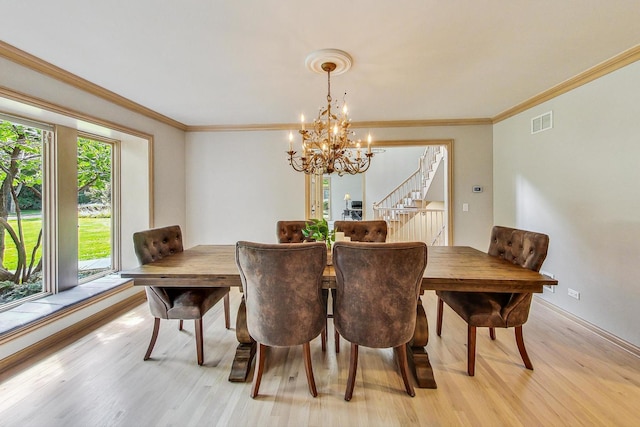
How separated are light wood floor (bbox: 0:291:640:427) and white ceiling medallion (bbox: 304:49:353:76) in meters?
2.35

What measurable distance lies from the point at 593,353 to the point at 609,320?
1.44 ft

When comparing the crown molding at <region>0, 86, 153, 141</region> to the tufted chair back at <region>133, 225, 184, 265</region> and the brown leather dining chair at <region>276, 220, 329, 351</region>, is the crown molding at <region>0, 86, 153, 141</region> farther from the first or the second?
the brown leather dining chair at <region>276, 220, 329, 351</region>

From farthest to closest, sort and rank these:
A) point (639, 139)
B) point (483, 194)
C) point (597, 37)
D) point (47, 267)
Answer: point (483, 194) < point (47, 267) < point (639, 139) < point (597, 37)

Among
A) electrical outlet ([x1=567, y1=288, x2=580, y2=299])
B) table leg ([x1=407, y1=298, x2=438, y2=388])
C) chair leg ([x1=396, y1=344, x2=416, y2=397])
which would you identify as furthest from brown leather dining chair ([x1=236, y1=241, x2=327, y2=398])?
electrical outlet ([x1=567, y1=288, x2=580, y2=299])

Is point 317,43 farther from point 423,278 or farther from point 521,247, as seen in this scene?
point 521,247

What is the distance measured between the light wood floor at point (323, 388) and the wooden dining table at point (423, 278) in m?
0.17

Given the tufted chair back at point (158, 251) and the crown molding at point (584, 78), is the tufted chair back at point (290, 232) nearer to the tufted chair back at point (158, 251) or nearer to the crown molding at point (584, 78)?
the tufted chair back at point (158, 251)

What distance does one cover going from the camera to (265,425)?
1.49m

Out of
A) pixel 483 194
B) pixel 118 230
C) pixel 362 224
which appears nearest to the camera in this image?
pixel 362 224

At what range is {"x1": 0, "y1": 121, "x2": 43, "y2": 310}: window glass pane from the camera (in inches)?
91.7

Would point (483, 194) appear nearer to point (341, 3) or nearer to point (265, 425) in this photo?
point (341, 3)

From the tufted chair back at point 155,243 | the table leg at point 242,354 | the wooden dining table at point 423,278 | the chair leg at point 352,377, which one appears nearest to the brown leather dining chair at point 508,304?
the wooden dining table at point 423,278

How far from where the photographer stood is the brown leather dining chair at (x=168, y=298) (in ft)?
6.49

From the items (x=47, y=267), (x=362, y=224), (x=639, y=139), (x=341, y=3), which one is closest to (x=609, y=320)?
(x=639, y=139)
